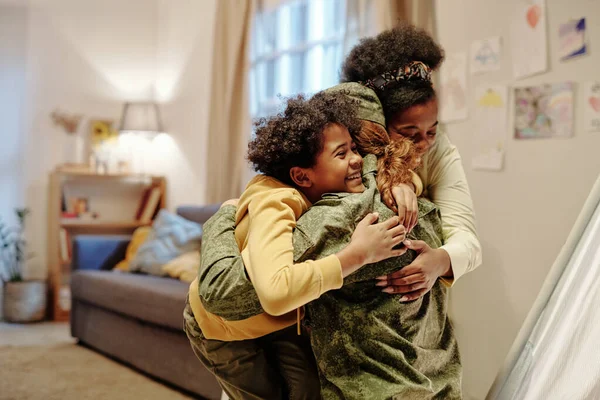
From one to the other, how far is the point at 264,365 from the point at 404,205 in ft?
1.57

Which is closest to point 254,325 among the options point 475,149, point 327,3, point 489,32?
point 475,149

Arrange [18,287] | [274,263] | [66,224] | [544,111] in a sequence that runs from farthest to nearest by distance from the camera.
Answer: [66,224]
[18,287]
[544,111]
[274,263]

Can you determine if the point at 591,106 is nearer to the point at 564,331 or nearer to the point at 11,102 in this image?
the point at 564,331

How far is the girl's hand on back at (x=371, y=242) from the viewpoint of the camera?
1131 mm

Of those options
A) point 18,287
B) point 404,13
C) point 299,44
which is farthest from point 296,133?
point 18,287

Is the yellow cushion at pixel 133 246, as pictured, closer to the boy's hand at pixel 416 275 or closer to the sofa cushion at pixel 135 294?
the sofa cushion at pixel 135 294

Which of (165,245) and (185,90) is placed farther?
(185,90)

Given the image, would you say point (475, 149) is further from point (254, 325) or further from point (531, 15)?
point (254, 325)

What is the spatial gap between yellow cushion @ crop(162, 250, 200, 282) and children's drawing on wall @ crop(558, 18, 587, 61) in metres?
2.19

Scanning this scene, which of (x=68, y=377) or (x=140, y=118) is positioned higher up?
(x=140, y=118)

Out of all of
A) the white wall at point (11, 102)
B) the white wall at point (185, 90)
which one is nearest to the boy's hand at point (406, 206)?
the white wall at point (185, 90)

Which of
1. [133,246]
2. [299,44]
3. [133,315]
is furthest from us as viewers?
[133,246]

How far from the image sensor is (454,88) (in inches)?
112

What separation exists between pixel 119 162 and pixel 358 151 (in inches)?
172
